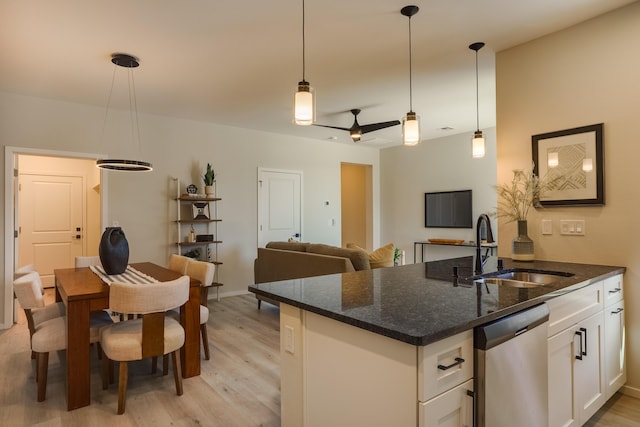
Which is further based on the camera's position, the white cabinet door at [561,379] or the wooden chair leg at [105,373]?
the wooden chair leg at [105,373]

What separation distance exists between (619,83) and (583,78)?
23 cm

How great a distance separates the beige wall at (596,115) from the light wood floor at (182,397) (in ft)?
3.13

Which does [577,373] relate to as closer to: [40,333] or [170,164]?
[40,333]

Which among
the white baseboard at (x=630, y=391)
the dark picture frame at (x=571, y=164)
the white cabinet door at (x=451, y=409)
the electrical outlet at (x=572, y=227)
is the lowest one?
the white baseboard at (x=630, y=391)

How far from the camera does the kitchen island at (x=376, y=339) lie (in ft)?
3.99

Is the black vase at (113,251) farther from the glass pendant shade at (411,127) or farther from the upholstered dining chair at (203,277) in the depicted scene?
the glass pendant shade at (411,127)

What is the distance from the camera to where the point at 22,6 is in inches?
98.4

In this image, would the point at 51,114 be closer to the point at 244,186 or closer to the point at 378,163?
the point at 244,186

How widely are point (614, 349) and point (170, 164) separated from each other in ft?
17.3

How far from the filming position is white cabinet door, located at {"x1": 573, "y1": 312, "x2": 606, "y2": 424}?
2.03 meters

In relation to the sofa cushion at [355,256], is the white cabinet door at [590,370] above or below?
below

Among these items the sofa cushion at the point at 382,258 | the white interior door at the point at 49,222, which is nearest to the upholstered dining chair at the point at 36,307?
the sofa cushion at the point at 382,258

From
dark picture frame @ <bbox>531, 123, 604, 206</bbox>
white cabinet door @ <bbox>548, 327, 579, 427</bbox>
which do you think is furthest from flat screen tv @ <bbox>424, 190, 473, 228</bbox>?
white cabinet door @ <bbox>548, 327, 579, 427</bbox>

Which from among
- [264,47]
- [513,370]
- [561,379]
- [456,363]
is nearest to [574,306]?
[561,379]
